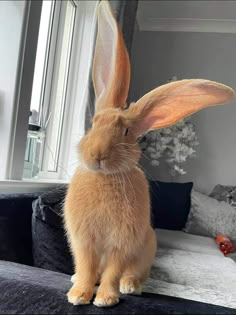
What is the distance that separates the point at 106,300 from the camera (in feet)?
1.99

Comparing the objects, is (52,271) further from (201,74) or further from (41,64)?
(201,74)

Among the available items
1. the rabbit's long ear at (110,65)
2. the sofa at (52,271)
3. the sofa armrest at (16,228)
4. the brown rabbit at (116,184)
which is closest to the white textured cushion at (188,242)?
the sofa at (52,271)

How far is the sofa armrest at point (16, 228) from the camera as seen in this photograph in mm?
948

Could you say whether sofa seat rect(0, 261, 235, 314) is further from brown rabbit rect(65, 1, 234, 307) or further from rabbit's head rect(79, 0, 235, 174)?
rabbit's head rect(79, 0, 235, 174)

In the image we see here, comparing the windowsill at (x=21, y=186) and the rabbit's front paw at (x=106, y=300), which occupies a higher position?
the windowsill at (x=21, y=186)

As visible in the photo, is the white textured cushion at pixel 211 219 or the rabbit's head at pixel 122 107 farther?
the white textured cushion at pixel 211 219

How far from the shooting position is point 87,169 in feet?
2.19

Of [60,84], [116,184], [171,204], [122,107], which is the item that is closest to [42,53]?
[60,84]

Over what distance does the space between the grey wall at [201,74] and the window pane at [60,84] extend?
0.40m

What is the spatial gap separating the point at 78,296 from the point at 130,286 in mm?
103

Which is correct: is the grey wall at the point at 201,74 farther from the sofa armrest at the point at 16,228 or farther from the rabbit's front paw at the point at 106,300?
the rabbit's front paw at the point at 106,300

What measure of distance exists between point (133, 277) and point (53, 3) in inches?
62.1

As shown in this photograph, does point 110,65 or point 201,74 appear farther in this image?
point 201,74

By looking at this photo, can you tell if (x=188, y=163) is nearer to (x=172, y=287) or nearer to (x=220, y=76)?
(x=220, y=76)
